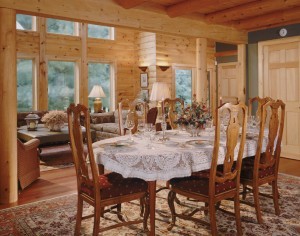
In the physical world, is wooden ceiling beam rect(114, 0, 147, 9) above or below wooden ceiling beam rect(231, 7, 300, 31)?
below

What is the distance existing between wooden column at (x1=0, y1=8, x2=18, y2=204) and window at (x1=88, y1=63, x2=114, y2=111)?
215 inches

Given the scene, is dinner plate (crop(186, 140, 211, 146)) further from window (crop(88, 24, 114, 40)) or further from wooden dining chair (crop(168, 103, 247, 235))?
window (crop(88, 24, 114, 40))

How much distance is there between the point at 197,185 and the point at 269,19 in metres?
4.19

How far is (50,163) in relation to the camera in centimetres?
595

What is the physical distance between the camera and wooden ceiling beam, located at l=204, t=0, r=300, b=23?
16.6 ft

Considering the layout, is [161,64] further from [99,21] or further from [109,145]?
[109,145]

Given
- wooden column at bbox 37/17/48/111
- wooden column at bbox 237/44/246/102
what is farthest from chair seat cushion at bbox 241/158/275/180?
wooden column at bbox 37/17/48/111

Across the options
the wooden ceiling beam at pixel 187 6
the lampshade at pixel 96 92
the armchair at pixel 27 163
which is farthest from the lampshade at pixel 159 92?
the armchair at pixel 27 163

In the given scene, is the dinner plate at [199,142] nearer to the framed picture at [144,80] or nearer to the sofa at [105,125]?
the sofa at [105,125]

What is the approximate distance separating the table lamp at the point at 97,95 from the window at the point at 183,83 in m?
2.18

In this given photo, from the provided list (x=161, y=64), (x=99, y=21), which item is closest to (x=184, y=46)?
(x=161, y=64)

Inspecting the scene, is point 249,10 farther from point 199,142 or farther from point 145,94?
point 145,94

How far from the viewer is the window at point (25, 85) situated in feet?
27.3

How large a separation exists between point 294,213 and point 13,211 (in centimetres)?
293
